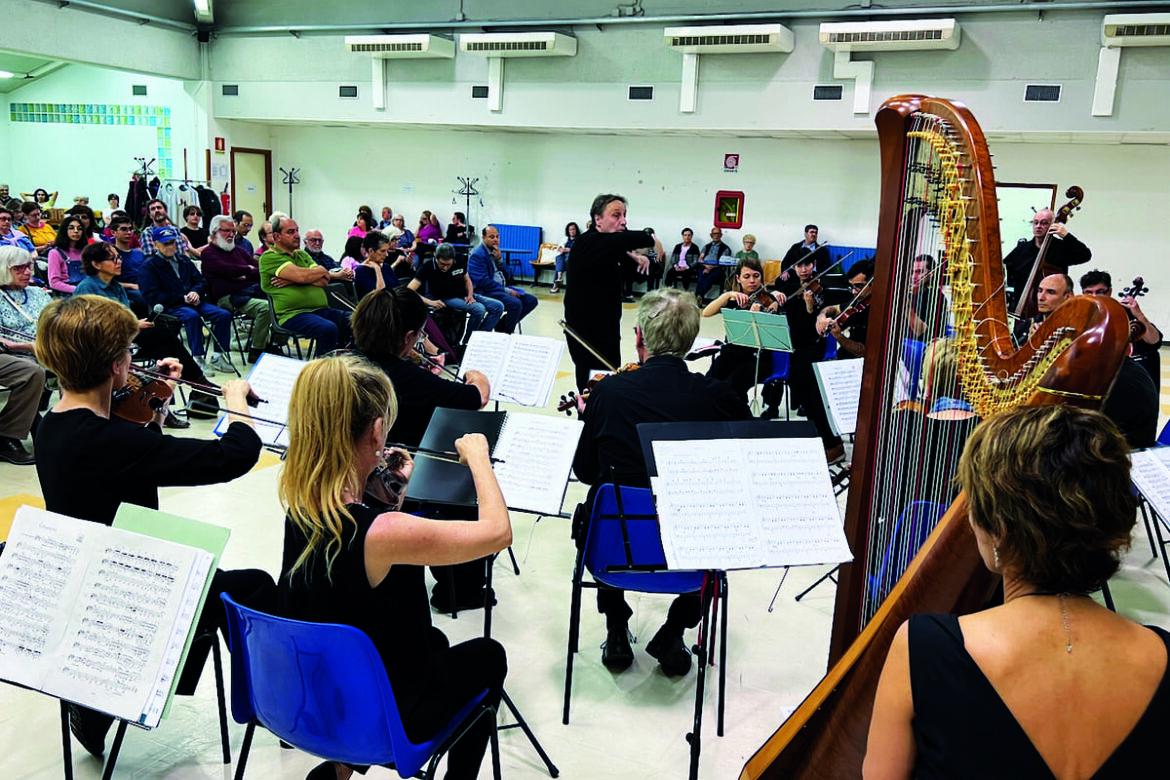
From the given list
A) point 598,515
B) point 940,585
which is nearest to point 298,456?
point 598,515

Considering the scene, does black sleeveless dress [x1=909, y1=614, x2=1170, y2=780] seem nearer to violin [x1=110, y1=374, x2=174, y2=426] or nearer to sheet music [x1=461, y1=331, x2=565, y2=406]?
sheet music [x1=461, y1=331, x2=565, y2=406]

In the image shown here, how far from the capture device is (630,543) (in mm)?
2805

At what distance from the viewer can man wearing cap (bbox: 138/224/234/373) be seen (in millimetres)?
6574

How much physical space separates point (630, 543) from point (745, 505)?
1.92 feet

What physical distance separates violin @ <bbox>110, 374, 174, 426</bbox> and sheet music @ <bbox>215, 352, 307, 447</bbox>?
1.51 ft

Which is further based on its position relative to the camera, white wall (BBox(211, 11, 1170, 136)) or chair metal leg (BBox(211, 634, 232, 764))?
white wall (BBox(211, 11, 1170, 136))

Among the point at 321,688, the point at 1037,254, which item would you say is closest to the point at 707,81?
the point at 1037,254

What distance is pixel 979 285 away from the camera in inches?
74.0

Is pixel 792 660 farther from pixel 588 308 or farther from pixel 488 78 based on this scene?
pixel 488 78

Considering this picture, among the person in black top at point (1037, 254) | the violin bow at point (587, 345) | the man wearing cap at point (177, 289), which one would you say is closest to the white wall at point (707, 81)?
the person in black top at point (1037, 254)

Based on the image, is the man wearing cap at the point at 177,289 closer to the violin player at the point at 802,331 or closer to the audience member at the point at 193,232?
the audience member at the point at 193,232

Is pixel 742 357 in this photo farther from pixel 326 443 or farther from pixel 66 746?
pixel 66 746

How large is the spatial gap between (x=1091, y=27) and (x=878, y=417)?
32.4 feet

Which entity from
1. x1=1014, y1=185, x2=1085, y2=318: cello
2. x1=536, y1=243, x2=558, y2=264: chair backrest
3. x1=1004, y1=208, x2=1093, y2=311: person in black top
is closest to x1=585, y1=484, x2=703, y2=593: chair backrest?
x1=1014, y1=185, x2=1085, y2=318: cello
